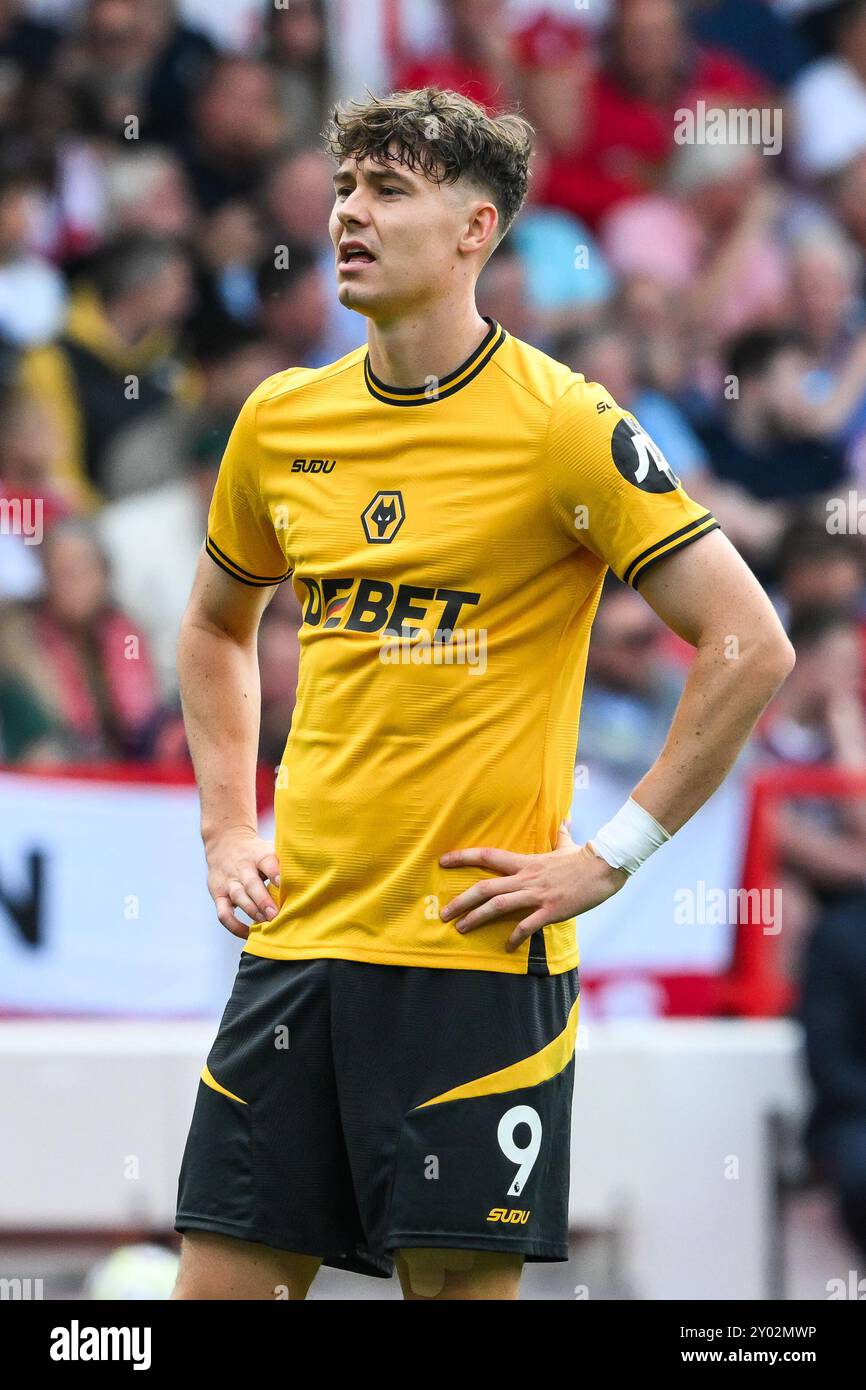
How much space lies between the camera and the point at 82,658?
6.99m

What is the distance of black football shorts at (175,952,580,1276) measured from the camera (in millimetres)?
2938

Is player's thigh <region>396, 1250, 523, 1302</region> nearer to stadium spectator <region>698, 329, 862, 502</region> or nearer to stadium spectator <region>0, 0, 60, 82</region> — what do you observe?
stadium spectator <region>698, 329, 862, 502</region>

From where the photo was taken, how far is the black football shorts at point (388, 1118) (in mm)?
2938

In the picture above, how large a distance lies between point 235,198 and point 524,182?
4998mm

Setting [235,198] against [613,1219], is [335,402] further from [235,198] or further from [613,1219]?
[235,198]

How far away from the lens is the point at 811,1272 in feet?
17.4

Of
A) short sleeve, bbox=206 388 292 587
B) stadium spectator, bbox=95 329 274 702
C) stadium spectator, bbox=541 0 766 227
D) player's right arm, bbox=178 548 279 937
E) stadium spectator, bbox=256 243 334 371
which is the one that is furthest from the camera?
stadium spectator, bbox=541 0 766 227

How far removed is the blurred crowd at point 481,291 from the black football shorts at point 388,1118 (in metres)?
3.60

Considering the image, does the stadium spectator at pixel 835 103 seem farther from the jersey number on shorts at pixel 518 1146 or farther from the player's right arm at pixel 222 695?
the jersey number on shorts at pixel 518 1146

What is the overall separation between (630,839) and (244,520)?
0.96m

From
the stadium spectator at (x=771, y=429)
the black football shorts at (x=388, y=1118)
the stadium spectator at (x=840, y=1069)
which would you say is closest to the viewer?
the black football shorts at (x=388, y=1118)

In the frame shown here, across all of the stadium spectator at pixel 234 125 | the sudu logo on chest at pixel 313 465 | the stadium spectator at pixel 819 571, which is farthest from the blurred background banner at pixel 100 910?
the stadium spectator at pixel 234 125

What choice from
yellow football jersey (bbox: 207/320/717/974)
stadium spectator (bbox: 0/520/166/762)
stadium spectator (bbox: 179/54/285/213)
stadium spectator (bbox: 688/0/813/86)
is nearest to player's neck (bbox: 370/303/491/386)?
yellow football jersey (bbox: 207/320/717/974)

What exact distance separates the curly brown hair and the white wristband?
1050mm
